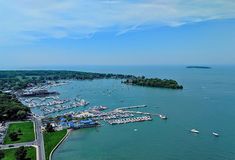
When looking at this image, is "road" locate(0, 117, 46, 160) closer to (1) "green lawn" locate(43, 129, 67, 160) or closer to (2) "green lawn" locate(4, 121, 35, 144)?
(1) "green lawn" locate(43, 129, 67, 160)

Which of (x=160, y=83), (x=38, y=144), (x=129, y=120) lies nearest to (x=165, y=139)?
(x=129, y=120)

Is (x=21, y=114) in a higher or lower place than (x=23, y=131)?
higher

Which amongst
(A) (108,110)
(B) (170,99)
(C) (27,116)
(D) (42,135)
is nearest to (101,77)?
(B) (170,99)

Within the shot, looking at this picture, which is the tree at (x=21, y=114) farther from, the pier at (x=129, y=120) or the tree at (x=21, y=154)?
the tree at (x=21, y=154)

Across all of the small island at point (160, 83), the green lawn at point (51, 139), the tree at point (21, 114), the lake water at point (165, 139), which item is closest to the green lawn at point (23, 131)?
the green lawn at point (51, 139)

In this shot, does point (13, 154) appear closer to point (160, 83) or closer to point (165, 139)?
point (165, 139)

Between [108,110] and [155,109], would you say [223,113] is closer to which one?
[155,109]
